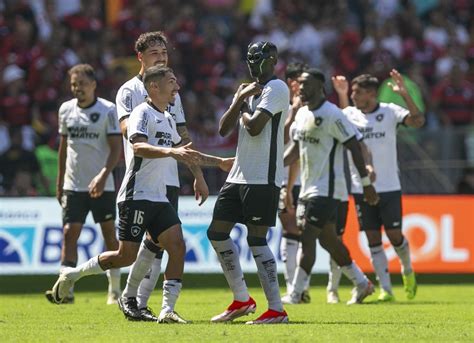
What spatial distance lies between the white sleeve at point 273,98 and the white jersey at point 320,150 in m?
2.24

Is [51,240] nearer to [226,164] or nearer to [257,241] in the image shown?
[257,241]

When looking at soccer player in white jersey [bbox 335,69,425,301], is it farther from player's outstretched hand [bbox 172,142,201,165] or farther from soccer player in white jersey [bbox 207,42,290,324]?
player's outstretched hand [bbox 172,142,201,165]

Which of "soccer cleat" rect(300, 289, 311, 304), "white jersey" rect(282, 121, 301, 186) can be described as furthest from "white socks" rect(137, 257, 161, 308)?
"soccer cleat" rect(300, 289, 311, 304)

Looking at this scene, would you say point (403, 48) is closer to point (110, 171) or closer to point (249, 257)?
point (249, 257)

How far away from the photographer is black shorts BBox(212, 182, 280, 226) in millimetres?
10641

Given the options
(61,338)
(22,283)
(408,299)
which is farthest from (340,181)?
(22,283)

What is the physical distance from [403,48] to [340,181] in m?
13.0

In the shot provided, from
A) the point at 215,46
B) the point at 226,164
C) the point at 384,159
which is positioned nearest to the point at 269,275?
the point at 226,164

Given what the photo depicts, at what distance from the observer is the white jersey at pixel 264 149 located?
10.6 metres

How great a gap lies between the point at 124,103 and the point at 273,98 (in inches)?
65.7

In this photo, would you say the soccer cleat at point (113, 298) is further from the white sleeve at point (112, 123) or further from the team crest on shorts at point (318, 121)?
the team crest on shorts at point (318, 121)

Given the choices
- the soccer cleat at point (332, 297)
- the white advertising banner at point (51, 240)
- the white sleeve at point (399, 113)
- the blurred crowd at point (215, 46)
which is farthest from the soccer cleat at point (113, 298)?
the blurred crowd at point (215, 46)

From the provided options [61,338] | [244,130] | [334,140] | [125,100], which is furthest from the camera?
[334,140]

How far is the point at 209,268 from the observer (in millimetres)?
18078
